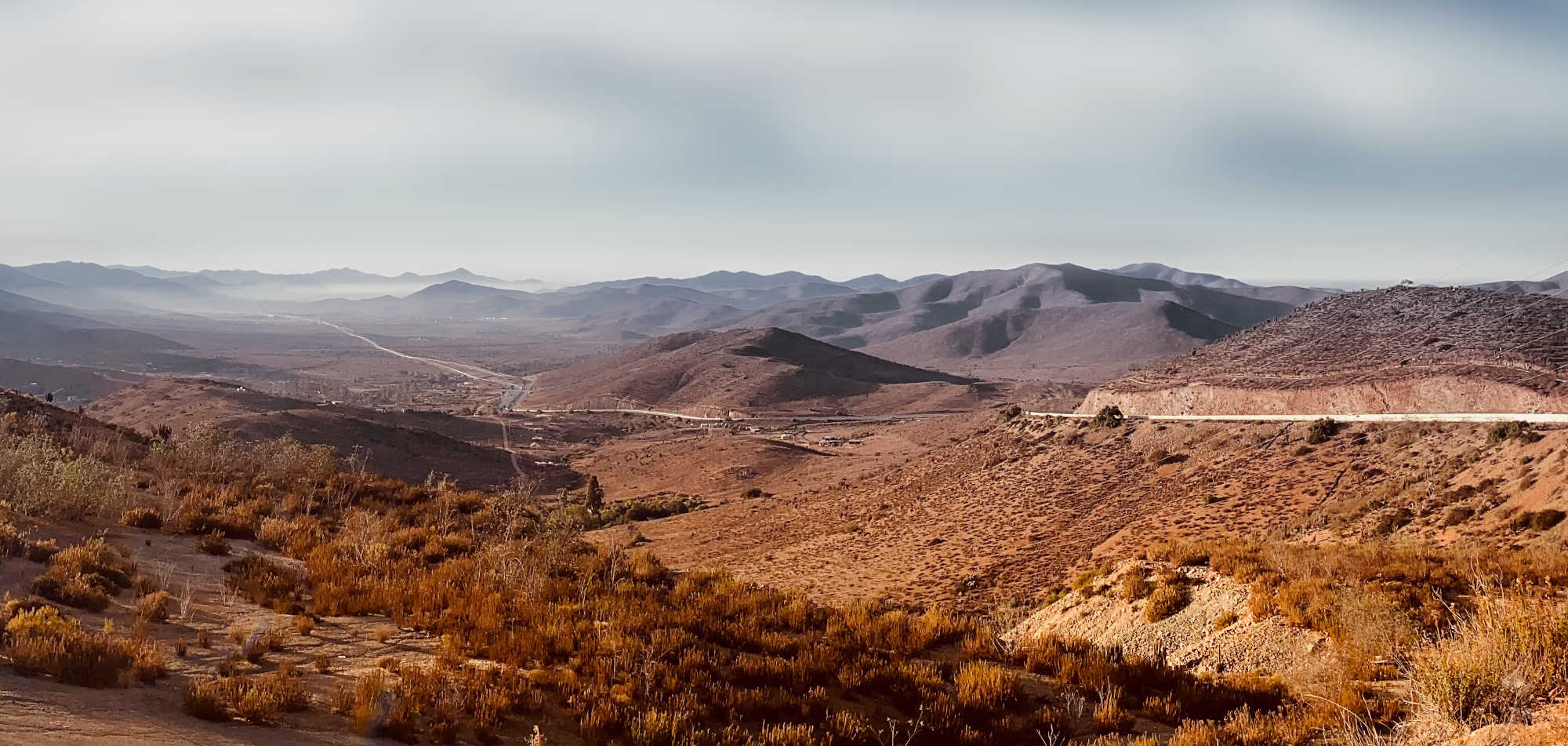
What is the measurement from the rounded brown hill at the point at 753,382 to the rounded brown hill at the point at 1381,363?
50.2 m

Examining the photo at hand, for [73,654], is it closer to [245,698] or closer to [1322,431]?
[245,698]

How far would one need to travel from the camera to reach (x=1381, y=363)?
24.5m

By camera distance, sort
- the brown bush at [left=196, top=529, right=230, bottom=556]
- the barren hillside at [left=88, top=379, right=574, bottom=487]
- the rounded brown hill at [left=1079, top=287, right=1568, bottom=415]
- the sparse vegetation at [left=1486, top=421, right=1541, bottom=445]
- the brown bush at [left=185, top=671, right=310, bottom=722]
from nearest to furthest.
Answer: the brown bush at [left=185, top=671, right=310, bottom=722], the brown bush at [left=196, top=529, right=230, bottom=556], the sparse vegetation at [left=1486, top=421, right=1541, bottom=445], the rounded brown hill at [left=1079, top=287, right=1568, bottom=415], the barren hillside at [left=88, top=379, right=574, bottom=487]

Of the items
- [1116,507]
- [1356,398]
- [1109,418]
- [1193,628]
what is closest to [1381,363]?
[1356,398]

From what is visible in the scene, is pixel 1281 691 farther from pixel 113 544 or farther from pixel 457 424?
pixel 457 424

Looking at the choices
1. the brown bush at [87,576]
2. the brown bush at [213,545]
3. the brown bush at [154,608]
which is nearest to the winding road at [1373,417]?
the brown bush at [154,608]

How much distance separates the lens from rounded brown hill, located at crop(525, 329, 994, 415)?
89.6m

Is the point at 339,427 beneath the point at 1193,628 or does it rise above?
beneath

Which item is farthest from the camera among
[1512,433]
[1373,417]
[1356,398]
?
[1356,398]

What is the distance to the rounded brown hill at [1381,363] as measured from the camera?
20.2m

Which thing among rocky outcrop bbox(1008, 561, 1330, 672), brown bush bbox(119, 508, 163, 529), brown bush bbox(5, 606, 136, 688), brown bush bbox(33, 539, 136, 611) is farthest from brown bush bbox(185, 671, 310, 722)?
brown bush bbox(119, 508, 163, 529)

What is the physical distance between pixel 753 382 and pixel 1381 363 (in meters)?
77.2

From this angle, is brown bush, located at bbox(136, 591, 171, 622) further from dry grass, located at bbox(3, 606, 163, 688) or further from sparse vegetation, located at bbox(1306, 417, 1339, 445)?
sparse vegetation, located at bbox(1306, 417, 1339, 445)

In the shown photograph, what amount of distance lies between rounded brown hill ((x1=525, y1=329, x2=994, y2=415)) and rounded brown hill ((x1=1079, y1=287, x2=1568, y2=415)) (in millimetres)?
50204
